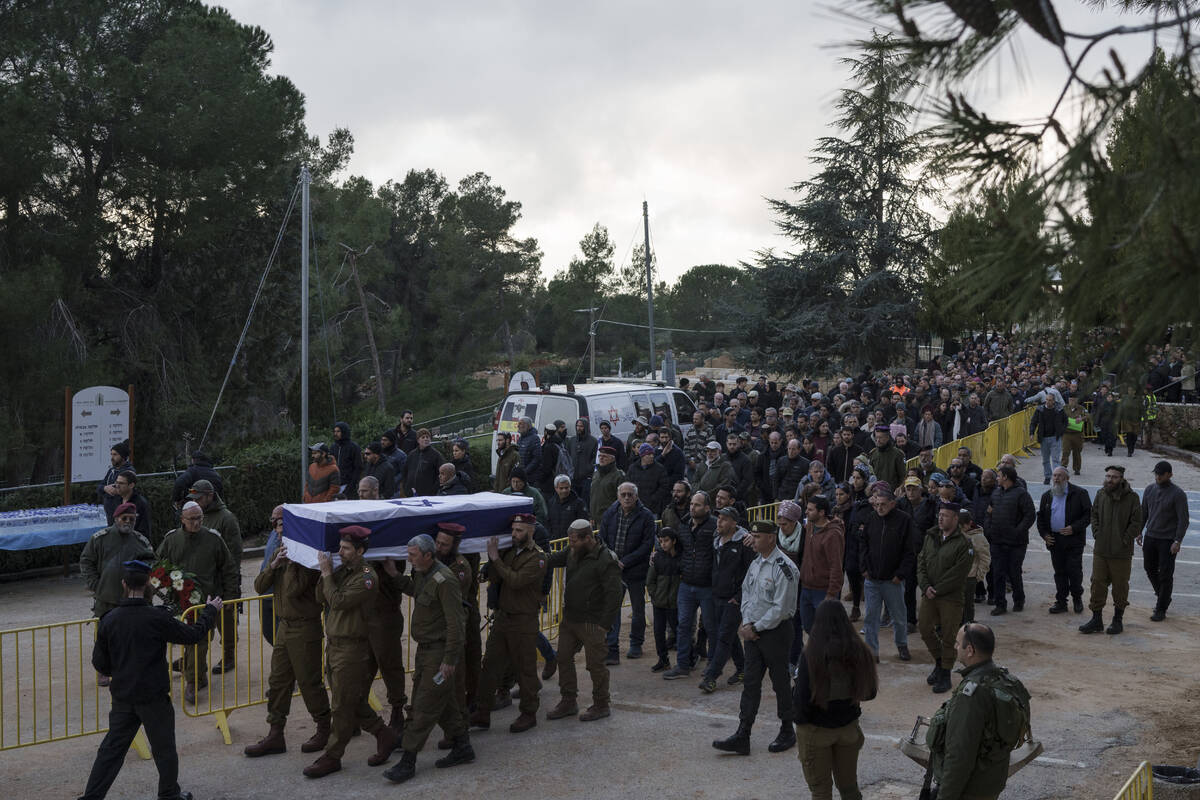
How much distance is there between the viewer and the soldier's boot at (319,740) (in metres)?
8.84

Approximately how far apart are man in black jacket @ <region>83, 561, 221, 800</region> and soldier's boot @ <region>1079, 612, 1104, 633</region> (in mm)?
9409

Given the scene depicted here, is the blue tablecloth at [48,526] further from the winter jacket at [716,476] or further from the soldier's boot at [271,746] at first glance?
the winter jacket at [716,476]

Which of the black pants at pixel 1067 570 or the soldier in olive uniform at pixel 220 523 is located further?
the black pants at pixel 1067 570

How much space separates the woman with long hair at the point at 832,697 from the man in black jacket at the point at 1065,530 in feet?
23.6

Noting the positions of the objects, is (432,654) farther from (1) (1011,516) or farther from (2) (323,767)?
(1) (1011,516)

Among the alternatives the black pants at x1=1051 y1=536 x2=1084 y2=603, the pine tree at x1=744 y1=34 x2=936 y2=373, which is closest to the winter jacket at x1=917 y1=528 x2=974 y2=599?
the black pants at x1=1051 y1=536 x2=1084 y2=603

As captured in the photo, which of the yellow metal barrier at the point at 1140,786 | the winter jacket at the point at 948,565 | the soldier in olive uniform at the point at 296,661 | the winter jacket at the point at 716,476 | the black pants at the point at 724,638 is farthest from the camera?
the winter jacket at the point at 716,476

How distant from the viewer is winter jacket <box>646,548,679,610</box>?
10945 millimetres

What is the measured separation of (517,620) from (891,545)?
3807 mm

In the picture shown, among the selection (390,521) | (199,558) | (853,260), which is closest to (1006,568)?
(390,521)

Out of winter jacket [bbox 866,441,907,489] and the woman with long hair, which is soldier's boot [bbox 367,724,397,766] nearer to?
the woman with long hair

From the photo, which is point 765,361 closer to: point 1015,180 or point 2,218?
point 2,218

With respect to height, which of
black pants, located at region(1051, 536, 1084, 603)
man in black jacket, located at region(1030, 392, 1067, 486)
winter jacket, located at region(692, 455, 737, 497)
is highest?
man in black jacket, located at region(1030, 392, 1067, 486)

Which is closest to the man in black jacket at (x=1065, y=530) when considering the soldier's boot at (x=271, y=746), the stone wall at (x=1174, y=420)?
the soldier's boot at (x=271, y=746)
